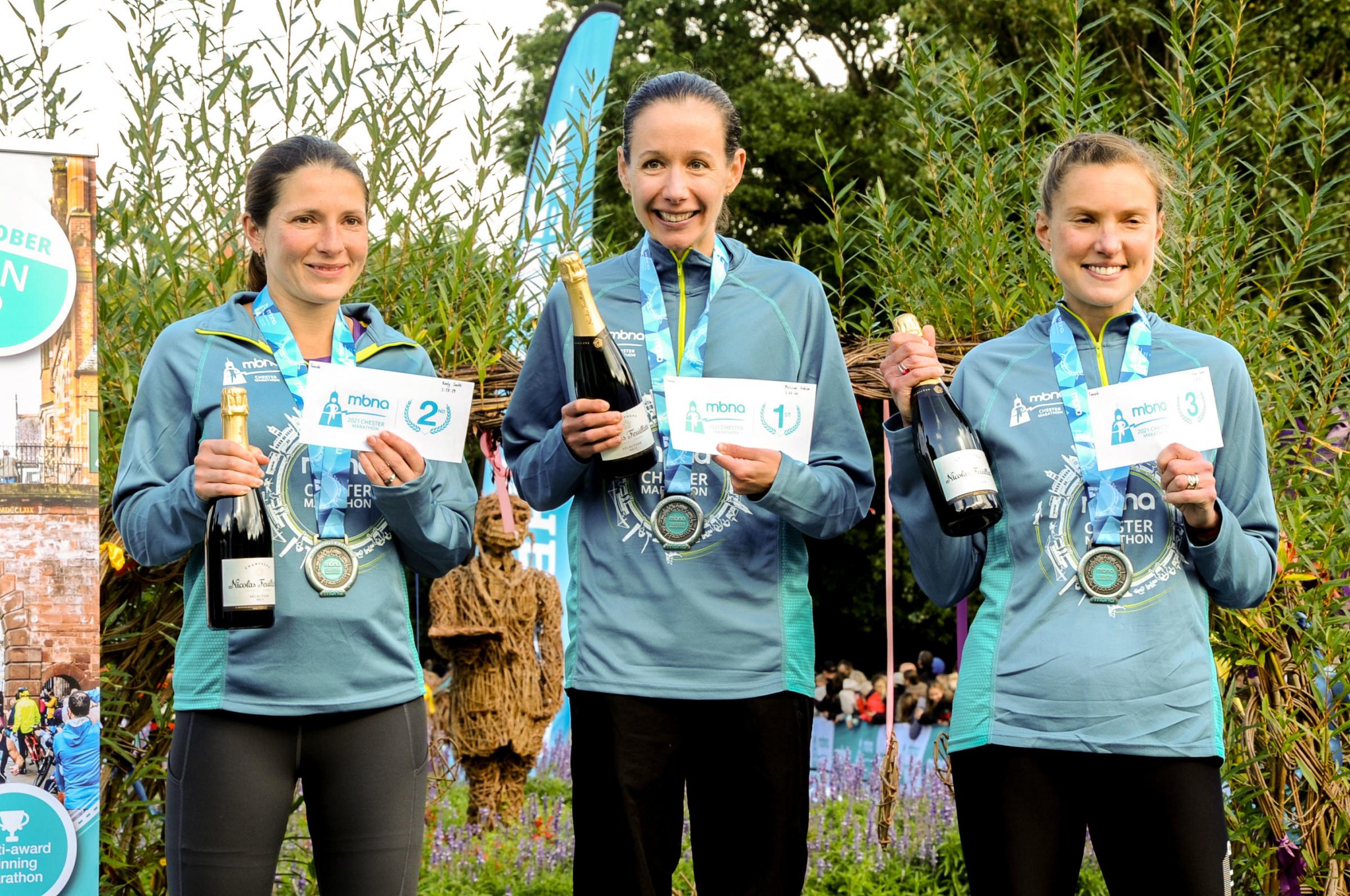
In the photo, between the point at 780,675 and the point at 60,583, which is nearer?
the point at 780,675

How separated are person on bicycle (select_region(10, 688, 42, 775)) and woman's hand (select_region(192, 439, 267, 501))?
3.23ft

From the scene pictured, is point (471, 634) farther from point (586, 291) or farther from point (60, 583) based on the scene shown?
point (586, 291)

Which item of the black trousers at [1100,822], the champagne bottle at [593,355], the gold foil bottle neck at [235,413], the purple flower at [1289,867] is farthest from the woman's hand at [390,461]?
the purple flower at [1289,867]

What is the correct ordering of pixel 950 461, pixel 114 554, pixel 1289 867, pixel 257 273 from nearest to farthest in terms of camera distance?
pixel 950 461
pixel 257 273
pixel 114 554
pixel 1289 867

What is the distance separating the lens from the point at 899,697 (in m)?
13.0

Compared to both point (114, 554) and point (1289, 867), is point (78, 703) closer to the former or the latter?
point (114, 554)

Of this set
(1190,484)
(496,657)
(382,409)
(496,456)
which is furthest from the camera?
(496,657)

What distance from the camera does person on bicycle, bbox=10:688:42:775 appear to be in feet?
10.2

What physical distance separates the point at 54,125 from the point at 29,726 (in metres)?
1.94

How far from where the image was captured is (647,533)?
2740mm

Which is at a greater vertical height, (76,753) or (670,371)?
(670,371)

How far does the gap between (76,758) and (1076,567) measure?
231cm

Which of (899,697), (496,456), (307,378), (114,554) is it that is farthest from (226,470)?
(899,697)

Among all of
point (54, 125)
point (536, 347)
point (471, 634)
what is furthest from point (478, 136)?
point (471, 634)
